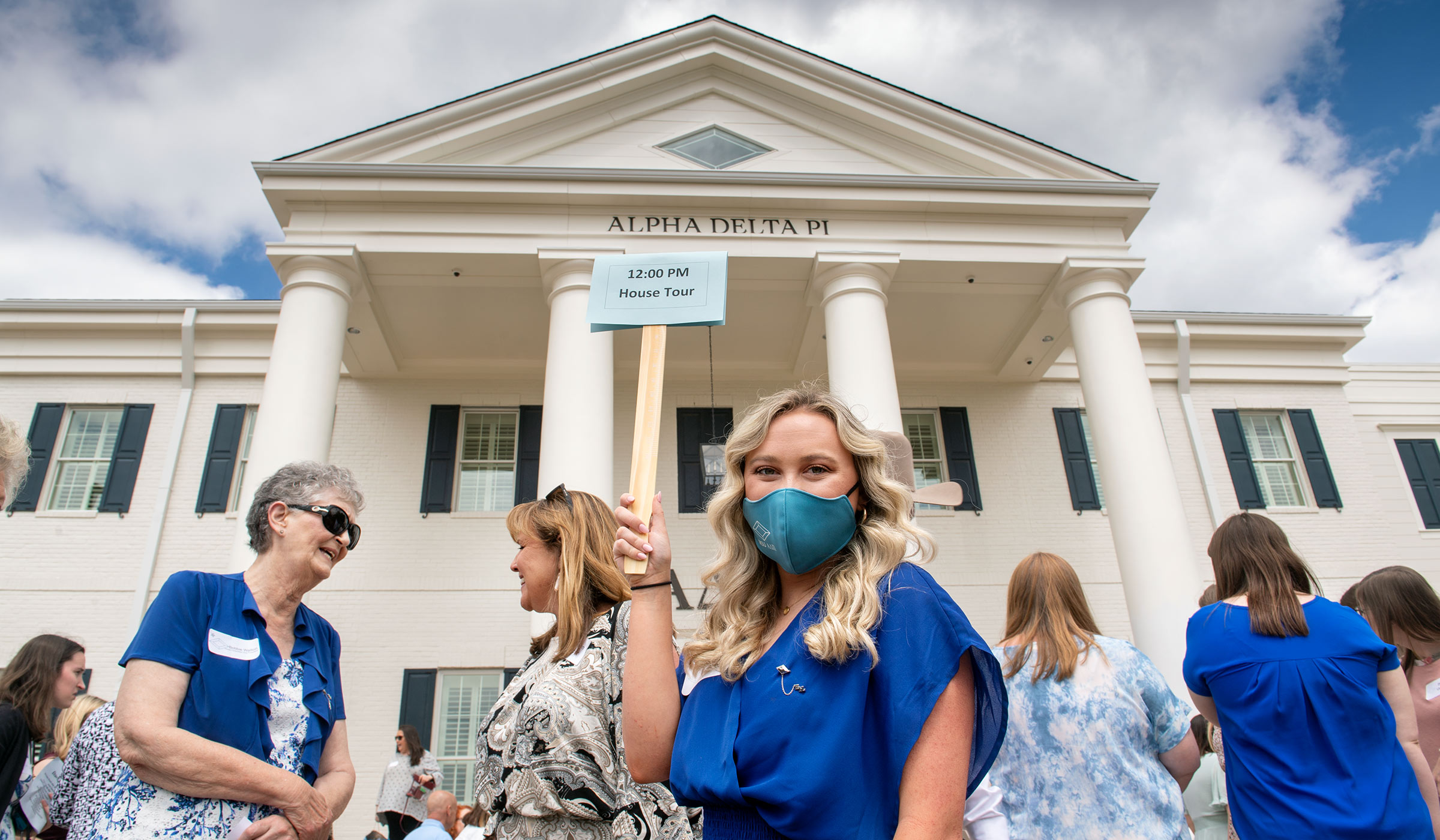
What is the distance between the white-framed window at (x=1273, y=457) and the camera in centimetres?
1302

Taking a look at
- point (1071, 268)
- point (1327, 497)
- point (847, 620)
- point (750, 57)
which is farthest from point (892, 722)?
point (1327, 497)

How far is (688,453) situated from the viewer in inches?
482

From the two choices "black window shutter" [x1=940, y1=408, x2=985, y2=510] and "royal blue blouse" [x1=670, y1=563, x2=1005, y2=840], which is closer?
"royal blue blouse" [x1=670, y1=563, x2=1005, y2=840]

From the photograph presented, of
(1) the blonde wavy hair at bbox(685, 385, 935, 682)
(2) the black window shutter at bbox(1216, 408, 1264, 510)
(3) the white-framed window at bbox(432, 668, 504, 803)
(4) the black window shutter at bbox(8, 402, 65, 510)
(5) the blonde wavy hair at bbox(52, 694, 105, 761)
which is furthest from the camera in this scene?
(2) the black window shutter at bbox(1216, 408, 1264, 510)

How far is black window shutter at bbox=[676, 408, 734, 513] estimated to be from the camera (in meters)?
12.1

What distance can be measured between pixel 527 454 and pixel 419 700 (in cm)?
355

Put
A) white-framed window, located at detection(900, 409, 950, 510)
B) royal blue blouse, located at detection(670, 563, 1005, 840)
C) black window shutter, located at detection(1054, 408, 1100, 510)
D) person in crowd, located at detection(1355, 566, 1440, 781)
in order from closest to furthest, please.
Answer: royal blue blouse, located at detection(670, 563, 1005, 840) < person in crowd, located at detection(1355, 566, 1440, 781) < black window shutter, located at detection(1054, 408, 1100, 510) < white-framed window, located at detection(900, 409, 950, 510)

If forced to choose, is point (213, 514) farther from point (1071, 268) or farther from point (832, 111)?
point (1071, 268)

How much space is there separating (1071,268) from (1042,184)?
1124mm

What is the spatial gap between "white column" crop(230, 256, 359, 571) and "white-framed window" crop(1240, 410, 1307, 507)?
1332cm

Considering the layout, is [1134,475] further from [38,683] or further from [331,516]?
[38,683]

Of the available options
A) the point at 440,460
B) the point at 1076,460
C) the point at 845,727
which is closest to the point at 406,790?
the point at 440,460

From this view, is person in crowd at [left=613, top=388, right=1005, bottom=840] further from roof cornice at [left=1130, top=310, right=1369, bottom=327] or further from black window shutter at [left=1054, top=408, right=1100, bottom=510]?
roof cornice at [left=1130, top=310, right=1369, bottom=327]

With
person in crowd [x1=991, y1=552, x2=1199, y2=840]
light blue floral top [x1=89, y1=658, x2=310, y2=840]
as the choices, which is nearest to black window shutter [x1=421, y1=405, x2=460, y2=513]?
light blue floral top [x1=89, y1=658, x2=310, y2=840]
